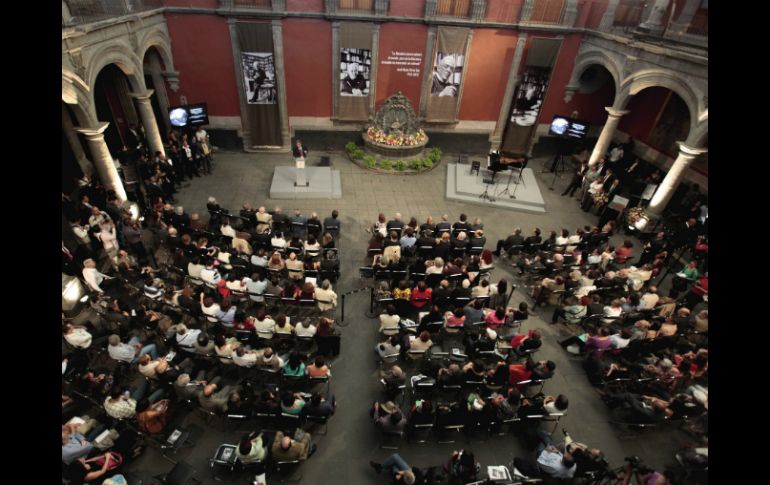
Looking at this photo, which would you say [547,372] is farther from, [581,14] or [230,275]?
[581,14]

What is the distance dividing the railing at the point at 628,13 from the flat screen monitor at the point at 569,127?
3.56 m

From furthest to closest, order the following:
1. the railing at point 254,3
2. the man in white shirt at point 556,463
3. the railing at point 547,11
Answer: the railing at point 547,11 < the railing at point 254,3 < the man in white shirt at point 556,463

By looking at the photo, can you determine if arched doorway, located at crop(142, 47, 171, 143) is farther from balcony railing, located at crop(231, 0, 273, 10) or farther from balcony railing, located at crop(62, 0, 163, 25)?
balcony railing, located at crop(231, 0, 273, 10)

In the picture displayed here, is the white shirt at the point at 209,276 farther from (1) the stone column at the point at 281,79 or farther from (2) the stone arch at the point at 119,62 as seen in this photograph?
(1) the stone column at the point at 281,79

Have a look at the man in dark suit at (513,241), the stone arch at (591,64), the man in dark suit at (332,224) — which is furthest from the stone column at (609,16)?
the man in dark suit at (332,224)

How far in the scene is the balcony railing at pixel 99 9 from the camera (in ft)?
31.2

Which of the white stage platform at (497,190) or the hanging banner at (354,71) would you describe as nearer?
the white stage platform at (497,190)

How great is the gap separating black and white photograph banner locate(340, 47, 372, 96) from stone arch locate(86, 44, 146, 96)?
6.70 m

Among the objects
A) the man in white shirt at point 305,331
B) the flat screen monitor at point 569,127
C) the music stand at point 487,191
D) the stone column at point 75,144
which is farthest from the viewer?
the flat screen monitor at point 569,127

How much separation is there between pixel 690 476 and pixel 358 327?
591cm

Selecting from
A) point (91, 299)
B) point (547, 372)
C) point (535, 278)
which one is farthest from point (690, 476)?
point (91, 299)

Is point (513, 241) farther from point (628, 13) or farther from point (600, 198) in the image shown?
point (628, 13)

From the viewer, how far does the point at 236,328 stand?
7.01 m

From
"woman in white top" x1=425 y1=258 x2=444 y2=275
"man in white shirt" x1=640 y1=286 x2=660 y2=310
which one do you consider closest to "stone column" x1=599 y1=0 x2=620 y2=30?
"man in white shirt" x1=640 y1=286 x2=660 y2=310
